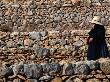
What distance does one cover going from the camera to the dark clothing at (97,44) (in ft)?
34.1

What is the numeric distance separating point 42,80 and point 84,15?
374 inches

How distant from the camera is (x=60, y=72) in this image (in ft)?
25.3

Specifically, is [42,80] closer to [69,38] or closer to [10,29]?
[69,38]

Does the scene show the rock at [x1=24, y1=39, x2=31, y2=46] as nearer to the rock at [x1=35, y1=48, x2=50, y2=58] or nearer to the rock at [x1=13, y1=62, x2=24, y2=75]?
the rock at [x1=35, y1=48, x2=50, y2=58]

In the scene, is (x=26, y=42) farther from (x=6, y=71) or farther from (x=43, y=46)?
(x=6, y=71)

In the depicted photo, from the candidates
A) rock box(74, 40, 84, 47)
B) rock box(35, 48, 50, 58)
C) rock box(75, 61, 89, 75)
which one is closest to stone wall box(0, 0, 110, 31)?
rock box(74, 40, 84, 47)

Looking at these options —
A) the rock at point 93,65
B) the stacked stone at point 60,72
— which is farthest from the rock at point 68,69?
the rock at point 93,65

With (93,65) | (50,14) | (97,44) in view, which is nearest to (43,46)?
(97,44)

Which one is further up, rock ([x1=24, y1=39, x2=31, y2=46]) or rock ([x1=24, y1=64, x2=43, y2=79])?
rock ([x1=24, y1=64, x2=43, y2=79])

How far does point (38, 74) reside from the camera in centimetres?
757

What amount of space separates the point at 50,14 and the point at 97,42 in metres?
6.60

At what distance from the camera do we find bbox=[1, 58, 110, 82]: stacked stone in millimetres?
7566

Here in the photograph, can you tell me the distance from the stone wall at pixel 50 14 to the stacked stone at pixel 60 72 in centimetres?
792

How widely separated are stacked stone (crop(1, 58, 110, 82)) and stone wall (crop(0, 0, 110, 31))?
792 centimetres
